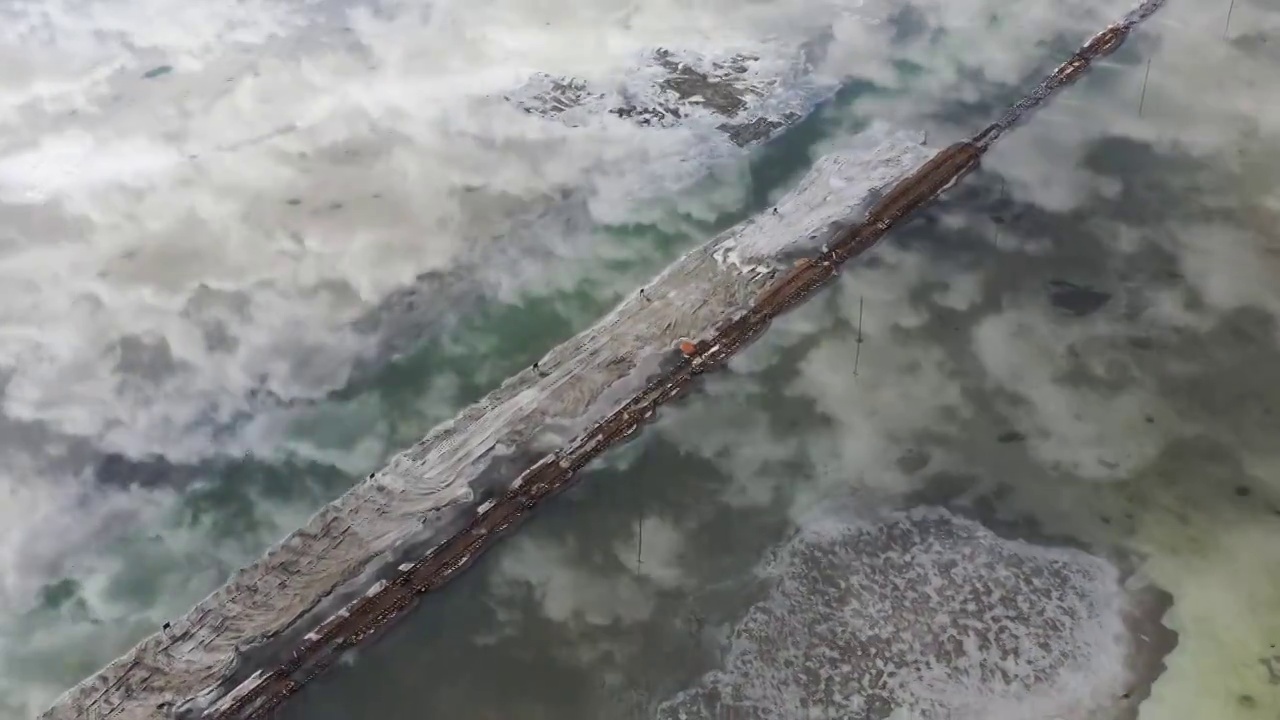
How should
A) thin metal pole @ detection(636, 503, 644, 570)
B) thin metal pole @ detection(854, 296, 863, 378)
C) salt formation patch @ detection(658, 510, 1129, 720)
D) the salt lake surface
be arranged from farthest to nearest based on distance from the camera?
thin metal pole @ detection(854, 296, 863, 378) → thin metal pole @ detection(636, 503, 644, 570) → the salt lake surface → salt formation patch @ detection(658, 510, 1129, 720)

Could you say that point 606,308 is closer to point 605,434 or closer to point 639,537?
point 605,434

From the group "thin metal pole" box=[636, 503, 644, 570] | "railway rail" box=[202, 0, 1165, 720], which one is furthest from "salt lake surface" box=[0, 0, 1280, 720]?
"railway rail" box=[202, 0, 1165, 720]

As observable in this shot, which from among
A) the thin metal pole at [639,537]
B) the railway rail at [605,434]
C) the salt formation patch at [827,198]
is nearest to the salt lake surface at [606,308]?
the thin metal pole at [639,537]

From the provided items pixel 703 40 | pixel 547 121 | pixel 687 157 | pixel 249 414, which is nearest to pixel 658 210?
pixel 687 157

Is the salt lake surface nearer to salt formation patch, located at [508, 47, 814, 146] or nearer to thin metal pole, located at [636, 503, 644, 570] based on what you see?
thin metal pole, located at [636, 503, 644, 570]

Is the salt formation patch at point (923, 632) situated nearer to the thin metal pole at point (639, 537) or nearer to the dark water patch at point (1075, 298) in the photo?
A: the thin metal pole at point (639, 537)
